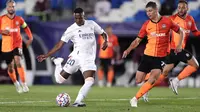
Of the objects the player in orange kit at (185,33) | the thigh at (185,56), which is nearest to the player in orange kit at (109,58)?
the player in orange kit at (185,33)

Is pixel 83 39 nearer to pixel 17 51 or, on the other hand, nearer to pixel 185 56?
pixel 185 56

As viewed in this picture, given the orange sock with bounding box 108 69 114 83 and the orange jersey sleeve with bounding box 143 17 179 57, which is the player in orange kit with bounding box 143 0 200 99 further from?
the orange sock with bounding box 108 69 114 83

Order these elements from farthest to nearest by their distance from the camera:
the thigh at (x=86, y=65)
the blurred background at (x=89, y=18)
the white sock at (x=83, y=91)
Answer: the blurred background at (x=89, y=18) → the thigh at (x=86, y=65) → the white sock at (x=83, y=91)

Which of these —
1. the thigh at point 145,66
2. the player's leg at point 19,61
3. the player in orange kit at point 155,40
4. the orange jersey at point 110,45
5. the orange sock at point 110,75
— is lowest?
the orange sock at point 110,75

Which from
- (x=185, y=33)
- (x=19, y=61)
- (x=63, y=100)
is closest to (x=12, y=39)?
(x=19, y=61)

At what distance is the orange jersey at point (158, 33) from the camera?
41.1ft

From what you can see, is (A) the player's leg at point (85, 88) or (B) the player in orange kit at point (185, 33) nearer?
(A) the player's leg at point (85, 88)

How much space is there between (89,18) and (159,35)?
11925 millimetres

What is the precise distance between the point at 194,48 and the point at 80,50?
13.2 metres

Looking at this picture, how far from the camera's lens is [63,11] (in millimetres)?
25516

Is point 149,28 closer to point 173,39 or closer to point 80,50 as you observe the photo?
point 80,50

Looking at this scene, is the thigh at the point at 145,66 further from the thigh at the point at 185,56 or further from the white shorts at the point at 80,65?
the thigh at the point at 185,56

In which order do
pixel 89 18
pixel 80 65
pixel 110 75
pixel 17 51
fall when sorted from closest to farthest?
1. pixel 80 65
2. pixel 17 51
3. pixel 110 75
4. pixel 89 18

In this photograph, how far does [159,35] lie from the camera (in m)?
12.6
